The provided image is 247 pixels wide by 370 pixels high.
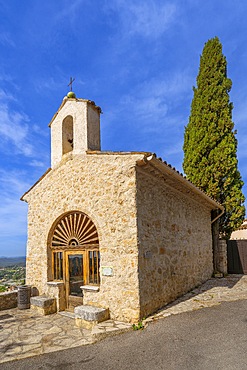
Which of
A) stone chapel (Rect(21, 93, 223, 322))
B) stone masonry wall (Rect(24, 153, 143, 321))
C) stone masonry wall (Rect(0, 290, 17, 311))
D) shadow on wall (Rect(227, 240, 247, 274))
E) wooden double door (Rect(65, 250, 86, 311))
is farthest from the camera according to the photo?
shadow on wall (Rect(227, 240, 247, 274))

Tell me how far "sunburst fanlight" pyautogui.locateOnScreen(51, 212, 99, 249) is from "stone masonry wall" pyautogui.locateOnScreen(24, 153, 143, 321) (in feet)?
0.76

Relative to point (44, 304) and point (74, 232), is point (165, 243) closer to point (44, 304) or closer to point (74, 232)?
point (74, 232)

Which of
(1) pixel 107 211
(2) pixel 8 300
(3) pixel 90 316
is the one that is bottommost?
(2) pixel 8 300

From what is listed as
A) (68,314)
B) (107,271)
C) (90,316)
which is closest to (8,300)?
(68,314)

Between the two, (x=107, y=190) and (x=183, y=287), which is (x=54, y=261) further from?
(x=183, y=287)

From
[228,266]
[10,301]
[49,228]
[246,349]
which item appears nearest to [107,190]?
[49,228]

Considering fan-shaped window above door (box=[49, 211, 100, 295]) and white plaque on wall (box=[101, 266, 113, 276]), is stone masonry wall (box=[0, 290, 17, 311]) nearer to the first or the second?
fan-shaped window above door (box=[49, 211, 100, 295])

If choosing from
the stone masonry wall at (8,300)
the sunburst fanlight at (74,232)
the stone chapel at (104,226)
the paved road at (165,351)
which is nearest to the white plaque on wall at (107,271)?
the stone chapel at (104,226)

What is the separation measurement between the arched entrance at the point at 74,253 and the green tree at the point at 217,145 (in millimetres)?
7942

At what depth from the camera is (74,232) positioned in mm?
7191

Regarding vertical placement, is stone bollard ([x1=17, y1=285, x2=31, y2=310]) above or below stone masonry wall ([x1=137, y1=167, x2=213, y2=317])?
below

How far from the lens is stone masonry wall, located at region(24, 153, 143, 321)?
19.1 ft

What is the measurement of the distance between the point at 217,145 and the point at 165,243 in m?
7.81

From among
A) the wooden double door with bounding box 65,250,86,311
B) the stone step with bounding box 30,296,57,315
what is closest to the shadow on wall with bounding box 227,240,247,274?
the wooden double door with bounding box 65,250,86,311
